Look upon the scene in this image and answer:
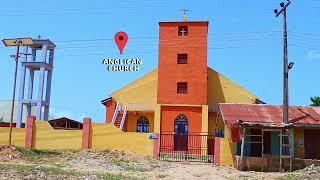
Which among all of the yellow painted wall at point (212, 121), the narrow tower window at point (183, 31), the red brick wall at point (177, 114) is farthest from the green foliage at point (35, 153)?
the narrow tower window at point (183, 31)

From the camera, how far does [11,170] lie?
20.9 metres

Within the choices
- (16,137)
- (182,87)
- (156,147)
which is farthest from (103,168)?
(182,87)

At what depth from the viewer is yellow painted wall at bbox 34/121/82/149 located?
95.8 ft

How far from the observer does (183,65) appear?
33.6 m

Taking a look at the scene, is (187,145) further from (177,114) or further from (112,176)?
(112,176)

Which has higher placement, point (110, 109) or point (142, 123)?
point (110, 109)

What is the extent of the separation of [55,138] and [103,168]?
6.73m

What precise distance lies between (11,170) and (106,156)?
23.7 feet

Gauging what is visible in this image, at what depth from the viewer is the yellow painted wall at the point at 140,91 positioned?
118ft

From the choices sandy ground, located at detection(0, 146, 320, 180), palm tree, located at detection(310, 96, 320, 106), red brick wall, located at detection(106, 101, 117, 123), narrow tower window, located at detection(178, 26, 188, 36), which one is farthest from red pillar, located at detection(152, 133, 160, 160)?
palm tree, located at detection(310, 96, 320, 106)

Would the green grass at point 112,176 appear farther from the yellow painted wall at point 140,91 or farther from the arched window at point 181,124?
the yellow painted wall at point 140,91

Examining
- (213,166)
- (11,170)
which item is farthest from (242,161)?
(11,170)

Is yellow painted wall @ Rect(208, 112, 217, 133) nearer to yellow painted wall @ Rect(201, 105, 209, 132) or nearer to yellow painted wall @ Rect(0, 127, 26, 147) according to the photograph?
yellow painted wall @ Rect(201, 105, 209, 132)

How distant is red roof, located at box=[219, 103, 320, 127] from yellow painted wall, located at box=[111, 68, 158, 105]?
290 inches
